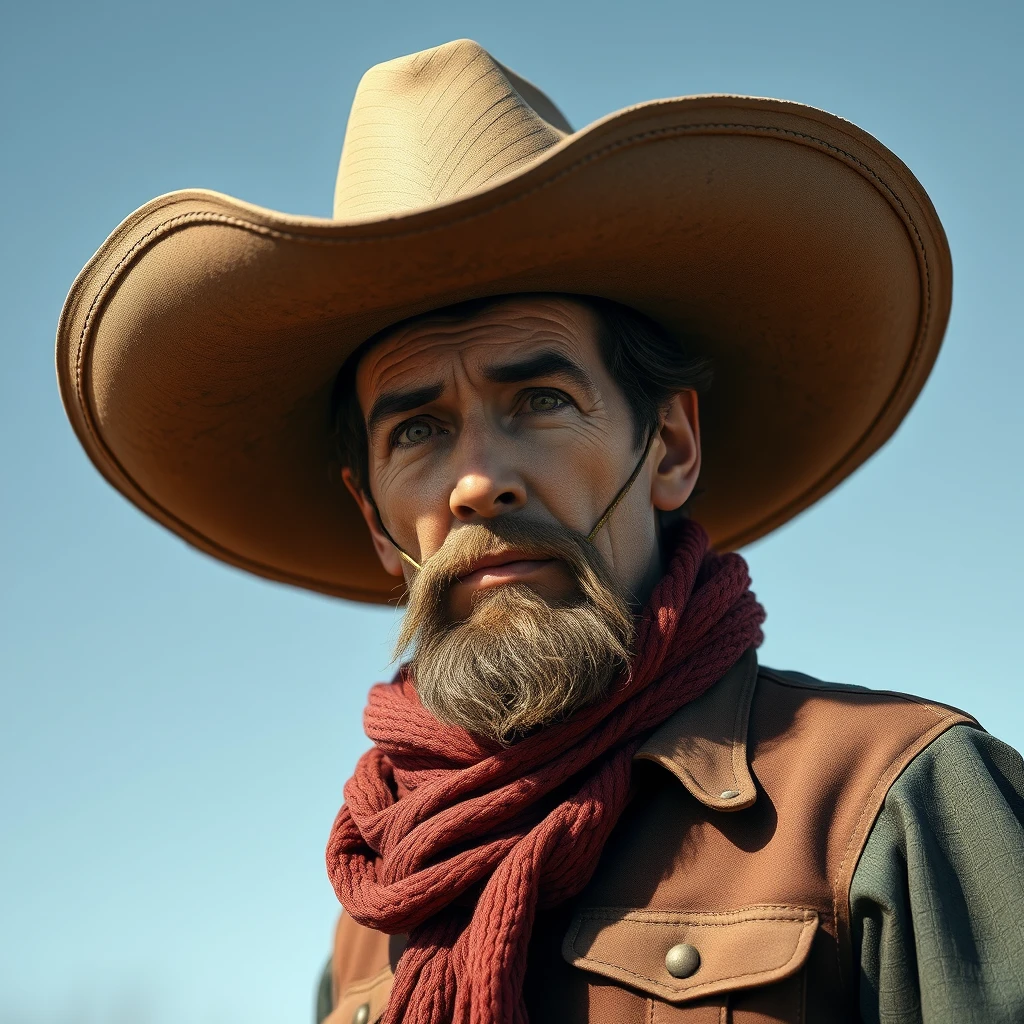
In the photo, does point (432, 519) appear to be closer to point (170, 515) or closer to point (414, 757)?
point (414, 757)

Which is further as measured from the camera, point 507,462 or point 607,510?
point 607,510

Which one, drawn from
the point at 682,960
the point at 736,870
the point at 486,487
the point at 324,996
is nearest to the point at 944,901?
the point at 736,870

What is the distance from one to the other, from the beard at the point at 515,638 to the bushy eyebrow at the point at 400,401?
40 centimetres

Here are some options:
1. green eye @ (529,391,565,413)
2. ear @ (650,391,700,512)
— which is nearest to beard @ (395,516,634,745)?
green eye @ (529,391,565,413)

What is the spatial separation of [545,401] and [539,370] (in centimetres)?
9

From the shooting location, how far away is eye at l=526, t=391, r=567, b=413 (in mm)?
3385

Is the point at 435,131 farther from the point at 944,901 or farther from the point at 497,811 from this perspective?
the point at 944,901

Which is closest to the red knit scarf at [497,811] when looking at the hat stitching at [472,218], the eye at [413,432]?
the eye at [413,432]

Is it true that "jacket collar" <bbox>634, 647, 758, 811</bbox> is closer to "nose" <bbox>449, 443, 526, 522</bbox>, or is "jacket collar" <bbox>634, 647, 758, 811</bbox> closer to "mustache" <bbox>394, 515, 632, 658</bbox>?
"mustache" <bbox>394, 515, 632, 658</bbox>

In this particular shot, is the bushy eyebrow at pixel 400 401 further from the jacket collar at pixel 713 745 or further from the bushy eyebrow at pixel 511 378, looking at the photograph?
the jacket collar at pixel 713 745

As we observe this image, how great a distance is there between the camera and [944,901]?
2.50 meters

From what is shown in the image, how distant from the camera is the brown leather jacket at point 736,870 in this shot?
8.36 ft

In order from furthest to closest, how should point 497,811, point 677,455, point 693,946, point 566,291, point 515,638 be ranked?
point 677,455 < point 566,291 < point 515,638 < point 497,811 < point 693,946

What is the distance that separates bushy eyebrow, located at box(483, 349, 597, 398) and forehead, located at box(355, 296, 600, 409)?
0.03 m
